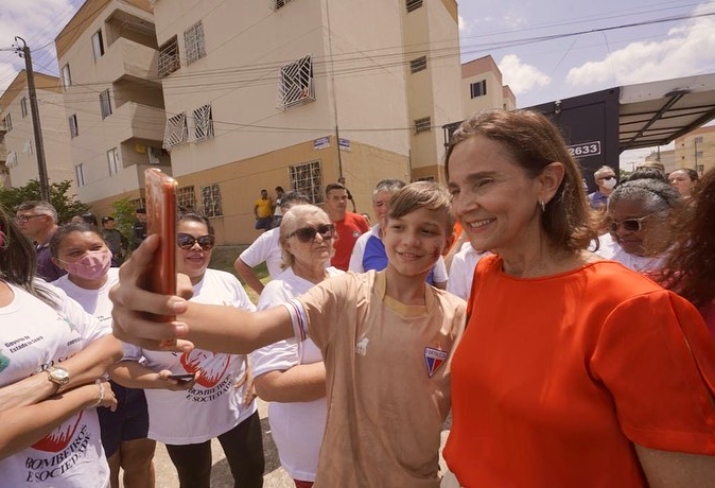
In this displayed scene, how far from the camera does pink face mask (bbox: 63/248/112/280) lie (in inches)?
95.8

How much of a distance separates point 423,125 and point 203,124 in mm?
9904

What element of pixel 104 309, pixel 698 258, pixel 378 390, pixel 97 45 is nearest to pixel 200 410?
pixel 104 309

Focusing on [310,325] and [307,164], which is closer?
[310,325]

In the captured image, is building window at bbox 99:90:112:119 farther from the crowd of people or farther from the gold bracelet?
the gold bracelet

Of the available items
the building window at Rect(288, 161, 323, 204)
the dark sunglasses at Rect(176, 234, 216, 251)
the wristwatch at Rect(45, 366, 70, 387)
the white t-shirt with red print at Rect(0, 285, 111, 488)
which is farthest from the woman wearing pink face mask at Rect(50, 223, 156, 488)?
the building window at Rect(288, 161, 323, 204)

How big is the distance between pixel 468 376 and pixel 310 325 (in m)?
0.58

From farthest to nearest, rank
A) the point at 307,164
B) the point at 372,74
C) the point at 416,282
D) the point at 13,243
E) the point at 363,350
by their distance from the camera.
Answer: the point at 372,74 < the point at 307,164 < the point at 13,243 < the point at 416,282 < the point at 363,350

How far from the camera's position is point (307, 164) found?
42.3 ft

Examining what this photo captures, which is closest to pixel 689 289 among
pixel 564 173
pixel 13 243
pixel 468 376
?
pixel 564 173

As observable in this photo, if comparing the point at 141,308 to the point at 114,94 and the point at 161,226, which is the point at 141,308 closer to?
the point at 161,226

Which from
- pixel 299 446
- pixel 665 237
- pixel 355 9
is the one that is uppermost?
pixel 355 9

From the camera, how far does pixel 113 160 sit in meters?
20.0

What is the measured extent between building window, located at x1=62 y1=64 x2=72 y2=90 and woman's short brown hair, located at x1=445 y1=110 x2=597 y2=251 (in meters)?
27.6

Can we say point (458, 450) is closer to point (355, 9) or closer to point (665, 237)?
point (665, 237)
